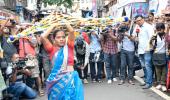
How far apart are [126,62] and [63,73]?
5.79 meters

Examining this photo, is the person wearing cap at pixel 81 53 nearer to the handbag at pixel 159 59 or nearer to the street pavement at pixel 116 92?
the street pavement at pixel 116 92

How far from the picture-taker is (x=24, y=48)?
34.0 ft

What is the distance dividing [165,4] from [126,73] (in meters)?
12.6

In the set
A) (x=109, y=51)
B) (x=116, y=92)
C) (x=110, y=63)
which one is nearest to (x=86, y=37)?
(x=109, y=51)

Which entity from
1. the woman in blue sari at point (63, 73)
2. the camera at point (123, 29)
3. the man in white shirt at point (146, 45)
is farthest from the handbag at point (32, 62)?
the woman in blue sari at point (63, 73)

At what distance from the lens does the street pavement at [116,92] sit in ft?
31.2

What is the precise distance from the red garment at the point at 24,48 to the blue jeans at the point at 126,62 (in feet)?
8.35

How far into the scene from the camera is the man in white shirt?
10.6 metres

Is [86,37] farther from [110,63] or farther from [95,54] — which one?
[110,63]

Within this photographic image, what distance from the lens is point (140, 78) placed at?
40.5 feet

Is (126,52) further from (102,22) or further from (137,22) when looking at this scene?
(102,22)

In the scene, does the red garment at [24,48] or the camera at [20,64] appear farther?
the red garment at [24,48]

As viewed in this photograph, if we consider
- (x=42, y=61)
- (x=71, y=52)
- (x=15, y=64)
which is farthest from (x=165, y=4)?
(x=71, y=52)

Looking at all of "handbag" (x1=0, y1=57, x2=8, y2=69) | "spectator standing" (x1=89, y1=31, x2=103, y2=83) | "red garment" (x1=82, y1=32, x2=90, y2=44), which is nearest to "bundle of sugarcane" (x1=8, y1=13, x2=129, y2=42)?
"handbag" (x1=0, y1=57, x2=8, y2=69)
